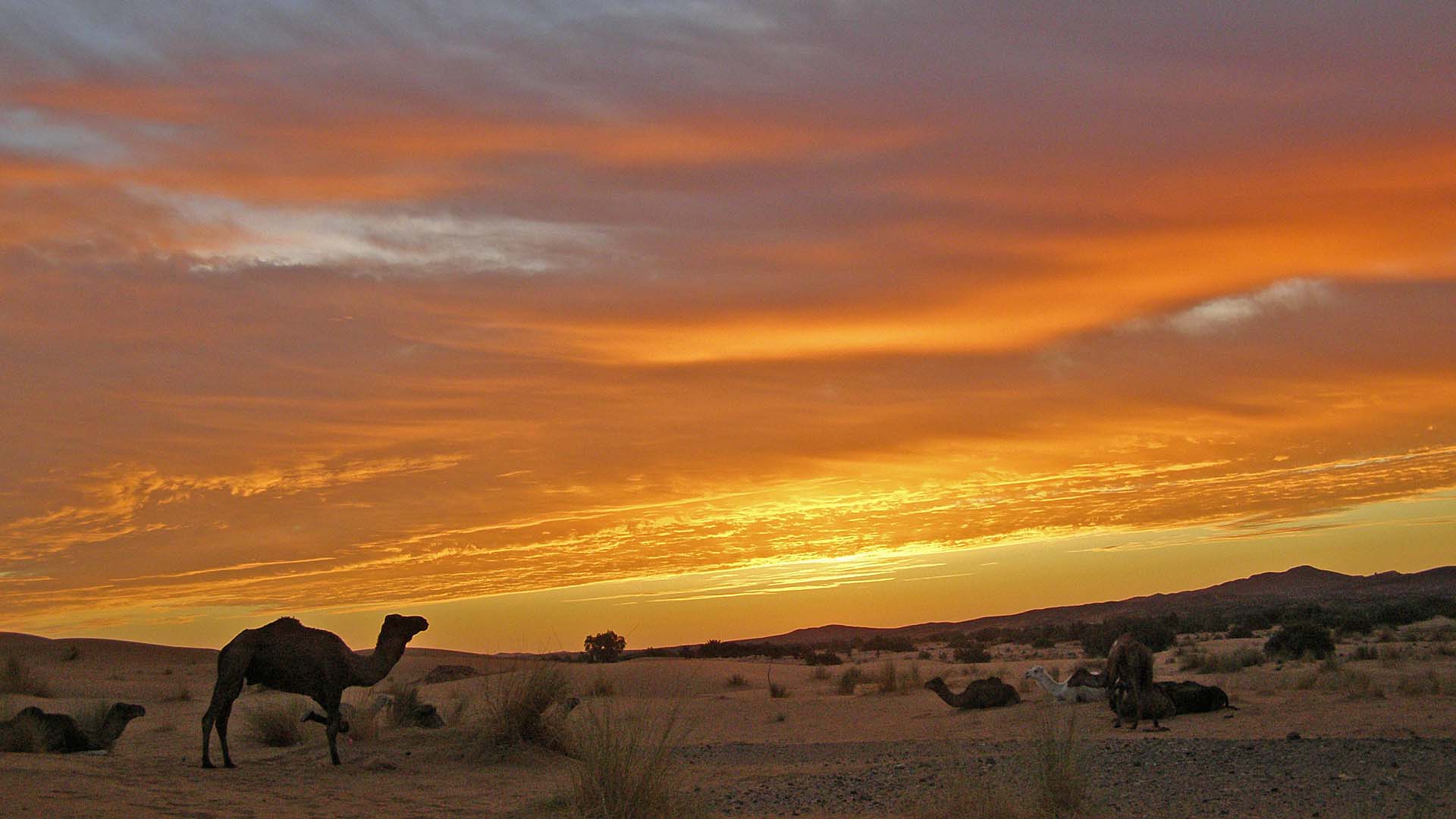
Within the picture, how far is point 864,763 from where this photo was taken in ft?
54.1

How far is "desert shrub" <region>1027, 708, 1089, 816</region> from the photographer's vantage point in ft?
36.6

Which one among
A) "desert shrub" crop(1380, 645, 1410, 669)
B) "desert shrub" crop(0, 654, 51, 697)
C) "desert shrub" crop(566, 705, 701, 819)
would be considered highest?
"desert shrub" crop(0, 654, 51, 697)

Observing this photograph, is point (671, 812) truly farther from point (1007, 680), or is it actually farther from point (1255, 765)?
point (1007, 680)

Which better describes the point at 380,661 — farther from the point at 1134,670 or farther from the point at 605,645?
the point at 605,645

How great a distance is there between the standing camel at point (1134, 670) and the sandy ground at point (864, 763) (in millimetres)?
547

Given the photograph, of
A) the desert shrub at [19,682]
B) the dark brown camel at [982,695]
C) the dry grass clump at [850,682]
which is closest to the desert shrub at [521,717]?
the dark brown camel at [982,695]

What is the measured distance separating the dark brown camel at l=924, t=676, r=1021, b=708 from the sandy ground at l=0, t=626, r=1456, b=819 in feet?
1.10

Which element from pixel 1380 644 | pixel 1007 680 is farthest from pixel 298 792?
pixel 1380 644

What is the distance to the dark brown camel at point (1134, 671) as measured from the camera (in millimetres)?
17844

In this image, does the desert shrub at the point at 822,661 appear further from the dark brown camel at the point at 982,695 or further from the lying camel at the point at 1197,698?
the lying camel at the point at 1197,698

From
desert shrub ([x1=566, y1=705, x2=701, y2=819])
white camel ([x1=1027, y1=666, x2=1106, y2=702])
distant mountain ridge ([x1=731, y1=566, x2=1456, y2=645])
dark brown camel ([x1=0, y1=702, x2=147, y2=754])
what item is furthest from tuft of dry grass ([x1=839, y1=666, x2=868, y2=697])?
distant mountain ridge ([x1=731, y1=566, x2=1456, y2=645])

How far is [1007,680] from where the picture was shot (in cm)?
3027

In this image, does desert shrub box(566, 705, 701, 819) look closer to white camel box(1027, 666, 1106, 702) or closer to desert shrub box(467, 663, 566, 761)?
desert shrub box(467, 663, 566, 761)

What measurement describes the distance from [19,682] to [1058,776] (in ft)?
100
